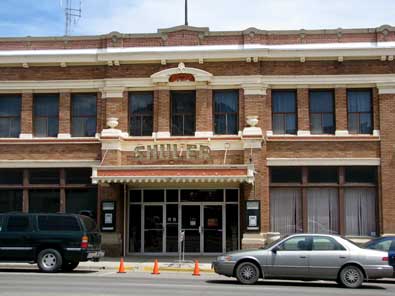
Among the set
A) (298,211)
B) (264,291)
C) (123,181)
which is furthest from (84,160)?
(264,291)

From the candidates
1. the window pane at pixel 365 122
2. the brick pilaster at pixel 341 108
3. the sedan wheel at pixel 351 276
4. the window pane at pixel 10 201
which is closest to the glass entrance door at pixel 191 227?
the brick pilaster at pixel 341 108

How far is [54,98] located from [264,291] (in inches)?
605

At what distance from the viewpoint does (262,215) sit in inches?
1033

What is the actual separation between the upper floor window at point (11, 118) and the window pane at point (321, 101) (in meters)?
12.1

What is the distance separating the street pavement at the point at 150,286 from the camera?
14.9m

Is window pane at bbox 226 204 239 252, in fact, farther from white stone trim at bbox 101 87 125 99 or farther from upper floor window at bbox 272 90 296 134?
white stone trim at bbox 101 87 125 99

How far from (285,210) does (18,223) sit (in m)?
10.7

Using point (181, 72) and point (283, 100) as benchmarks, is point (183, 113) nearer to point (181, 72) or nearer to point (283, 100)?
point (181, 72)

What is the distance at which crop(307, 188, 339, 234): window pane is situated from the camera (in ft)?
86.7

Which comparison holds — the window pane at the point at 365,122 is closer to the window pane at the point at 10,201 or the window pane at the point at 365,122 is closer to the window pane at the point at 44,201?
the window pane at the point at 44,201

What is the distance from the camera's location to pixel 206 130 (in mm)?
26797

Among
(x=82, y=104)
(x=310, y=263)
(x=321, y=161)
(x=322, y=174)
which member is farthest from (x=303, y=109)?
(x=310, y=263)

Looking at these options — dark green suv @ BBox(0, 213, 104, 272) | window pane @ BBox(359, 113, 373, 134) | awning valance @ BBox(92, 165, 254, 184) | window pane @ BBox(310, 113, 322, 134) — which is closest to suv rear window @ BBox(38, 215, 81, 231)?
dark green suv @ BBox(0, 213, 104, 272)

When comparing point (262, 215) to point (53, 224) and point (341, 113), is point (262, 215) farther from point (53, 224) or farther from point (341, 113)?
point (53, 224)
